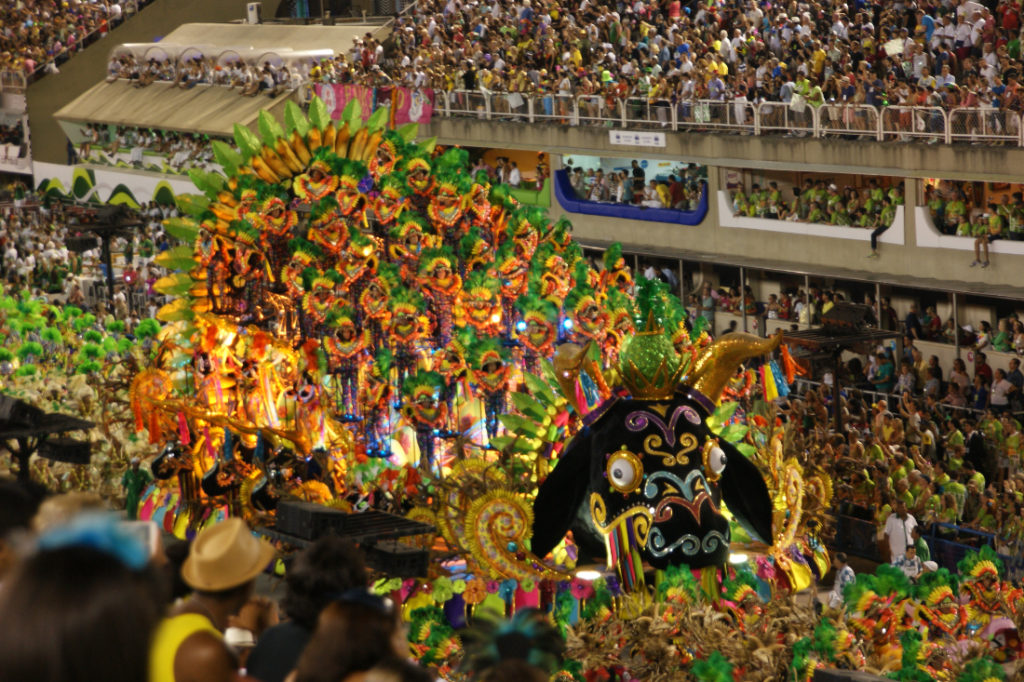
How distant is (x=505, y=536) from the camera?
10211mm

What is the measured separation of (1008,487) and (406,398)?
4595 millimetres

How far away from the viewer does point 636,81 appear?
23.8 meters

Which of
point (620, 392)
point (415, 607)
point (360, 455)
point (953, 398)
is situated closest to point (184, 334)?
point (360, 455)

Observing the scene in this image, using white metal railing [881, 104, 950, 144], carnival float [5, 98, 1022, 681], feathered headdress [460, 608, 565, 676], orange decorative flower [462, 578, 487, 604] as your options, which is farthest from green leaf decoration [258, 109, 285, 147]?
feathered headdress [460, 608, 565, 676]

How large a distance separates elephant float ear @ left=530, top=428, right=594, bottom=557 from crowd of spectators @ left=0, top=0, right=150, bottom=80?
31798 mm

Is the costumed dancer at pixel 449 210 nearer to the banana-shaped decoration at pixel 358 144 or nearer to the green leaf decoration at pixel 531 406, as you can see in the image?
the banana-shaped decoration at pixel 358 144

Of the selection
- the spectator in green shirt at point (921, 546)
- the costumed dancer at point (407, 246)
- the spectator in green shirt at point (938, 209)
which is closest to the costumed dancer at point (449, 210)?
the costumed dancer at point (407, 246)

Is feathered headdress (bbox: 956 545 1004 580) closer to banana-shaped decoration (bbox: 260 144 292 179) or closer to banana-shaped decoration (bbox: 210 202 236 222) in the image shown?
banana-shaped decoration (bbox: 260 144 292 179)

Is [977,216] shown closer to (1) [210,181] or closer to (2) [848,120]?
(2) [848,120]

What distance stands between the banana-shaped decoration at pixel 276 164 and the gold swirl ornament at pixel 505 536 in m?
3.90

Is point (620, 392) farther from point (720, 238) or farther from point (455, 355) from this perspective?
point (720, 238)

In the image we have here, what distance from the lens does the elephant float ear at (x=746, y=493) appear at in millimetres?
9883

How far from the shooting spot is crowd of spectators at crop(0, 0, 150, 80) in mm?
39562

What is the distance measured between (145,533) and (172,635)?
771mm
